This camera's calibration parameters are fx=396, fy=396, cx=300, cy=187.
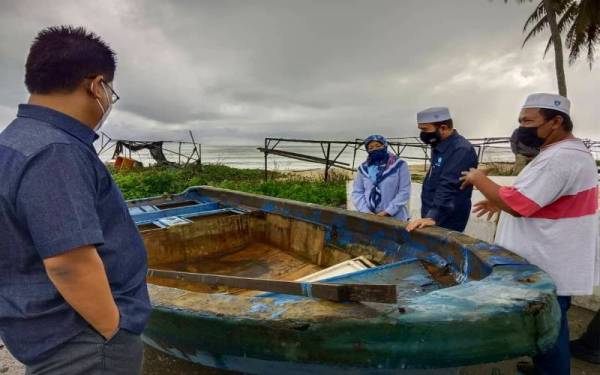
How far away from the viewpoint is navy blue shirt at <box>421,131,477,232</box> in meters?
3.24

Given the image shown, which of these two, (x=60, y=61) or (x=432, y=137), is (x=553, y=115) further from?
(x=60, y=61)

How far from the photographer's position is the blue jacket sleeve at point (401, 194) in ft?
12.4

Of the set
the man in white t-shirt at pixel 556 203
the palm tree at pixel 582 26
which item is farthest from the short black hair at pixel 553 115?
the palm tree at pixel 582 26

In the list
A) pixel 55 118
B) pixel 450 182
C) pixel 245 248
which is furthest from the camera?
pixel 245 248

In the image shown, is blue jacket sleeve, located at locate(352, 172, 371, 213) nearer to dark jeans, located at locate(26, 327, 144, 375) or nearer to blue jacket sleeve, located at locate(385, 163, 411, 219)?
blue jacket sleeve, located at locate(385, 163, 411, 219)

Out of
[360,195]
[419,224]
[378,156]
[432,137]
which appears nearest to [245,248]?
[360,195]

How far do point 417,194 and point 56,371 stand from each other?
515 centimetres

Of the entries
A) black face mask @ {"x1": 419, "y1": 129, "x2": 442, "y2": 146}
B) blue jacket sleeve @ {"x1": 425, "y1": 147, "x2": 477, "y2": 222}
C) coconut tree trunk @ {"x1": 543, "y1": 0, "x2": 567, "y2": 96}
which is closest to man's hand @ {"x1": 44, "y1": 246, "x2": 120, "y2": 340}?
blue jacket sleeve @ {"x1": 425, "y1": 147, "x2": 477, "y2": 222}

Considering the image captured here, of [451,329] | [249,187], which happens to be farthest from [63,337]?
[249,187]

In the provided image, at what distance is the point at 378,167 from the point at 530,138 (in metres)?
1.71

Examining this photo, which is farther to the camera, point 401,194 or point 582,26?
point 582,26

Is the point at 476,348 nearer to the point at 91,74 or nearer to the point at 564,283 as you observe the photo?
the point at 564,283

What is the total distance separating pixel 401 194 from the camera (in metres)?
3.82

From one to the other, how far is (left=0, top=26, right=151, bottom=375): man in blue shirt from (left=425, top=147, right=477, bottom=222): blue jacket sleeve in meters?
2.62
